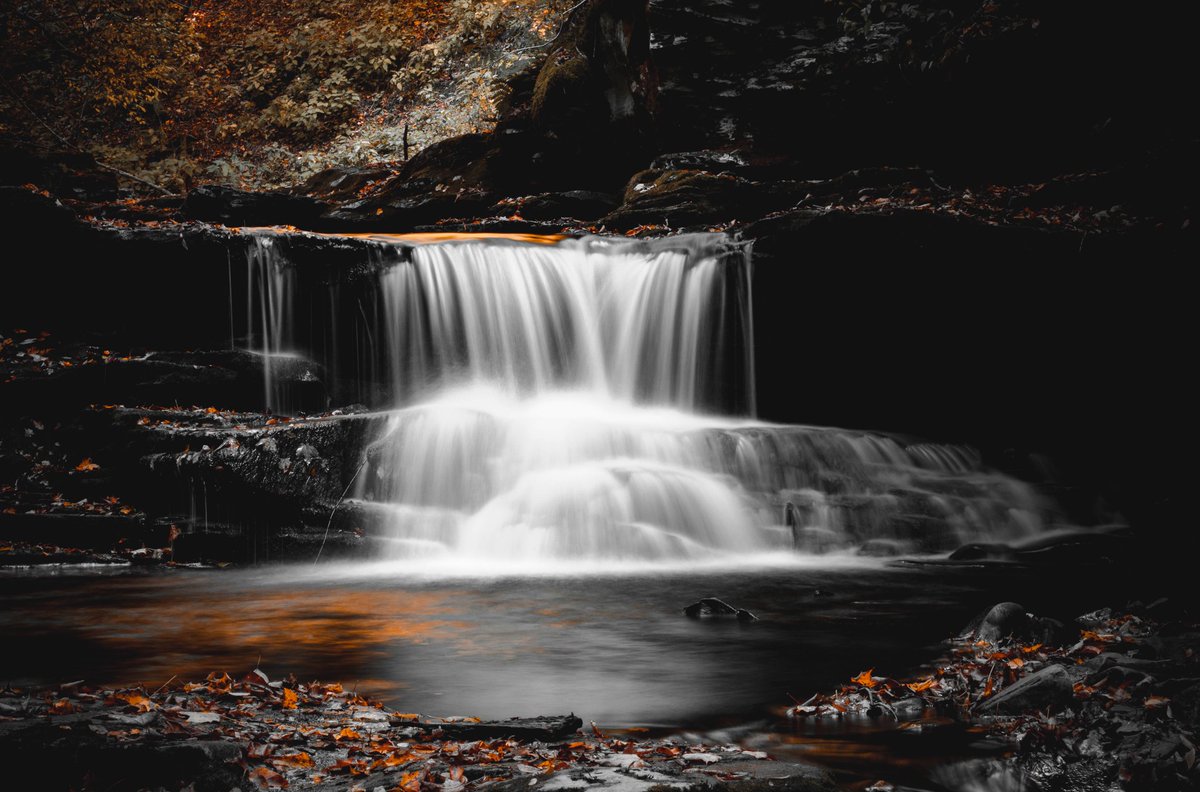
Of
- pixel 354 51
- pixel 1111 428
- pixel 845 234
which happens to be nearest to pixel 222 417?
pixel 845 234

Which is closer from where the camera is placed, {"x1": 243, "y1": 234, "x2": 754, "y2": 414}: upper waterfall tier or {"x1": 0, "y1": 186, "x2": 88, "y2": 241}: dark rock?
{"x1": 0, "y1": 186, "x2": 88, "y2": 241}: dark rock

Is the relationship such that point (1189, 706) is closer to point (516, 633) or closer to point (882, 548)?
point (516, 633)

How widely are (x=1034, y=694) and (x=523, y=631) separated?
3.46 m

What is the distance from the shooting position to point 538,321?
45.7 feet

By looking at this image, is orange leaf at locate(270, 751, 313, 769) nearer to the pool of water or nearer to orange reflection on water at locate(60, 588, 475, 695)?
the pool of water

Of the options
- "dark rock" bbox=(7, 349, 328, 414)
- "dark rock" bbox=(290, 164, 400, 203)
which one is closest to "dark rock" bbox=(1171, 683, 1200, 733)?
"dark rock" bbox=(7, 349, 328, 414)

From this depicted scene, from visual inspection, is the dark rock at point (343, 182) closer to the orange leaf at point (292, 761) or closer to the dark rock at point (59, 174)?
the dark rock at point (59, 174)

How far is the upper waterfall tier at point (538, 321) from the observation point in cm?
A: 1312

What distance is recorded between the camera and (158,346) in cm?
1293

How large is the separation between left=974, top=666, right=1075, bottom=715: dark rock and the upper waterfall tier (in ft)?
31.5

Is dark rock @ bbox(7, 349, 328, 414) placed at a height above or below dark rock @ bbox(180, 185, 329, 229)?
below

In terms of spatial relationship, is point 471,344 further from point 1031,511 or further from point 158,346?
point 1031,511

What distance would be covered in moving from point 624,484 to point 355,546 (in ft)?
10.2

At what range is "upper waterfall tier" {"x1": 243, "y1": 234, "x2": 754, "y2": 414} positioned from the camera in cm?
1312
